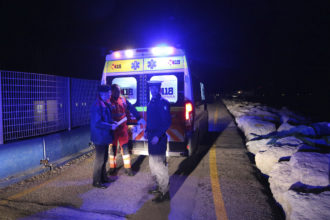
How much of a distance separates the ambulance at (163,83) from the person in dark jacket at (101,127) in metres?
1.10

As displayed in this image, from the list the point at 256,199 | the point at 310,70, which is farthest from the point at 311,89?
the point at 256,199

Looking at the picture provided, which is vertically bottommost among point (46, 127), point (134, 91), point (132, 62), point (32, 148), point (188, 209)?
point (188, 209)

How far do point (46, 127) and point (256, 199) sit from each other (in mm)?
5192

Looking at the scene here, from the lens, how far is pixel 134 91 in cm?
491

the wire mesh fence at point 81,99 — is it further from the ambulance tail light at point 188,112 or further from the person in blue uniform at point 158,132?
the person in blue uniform at point 158,132

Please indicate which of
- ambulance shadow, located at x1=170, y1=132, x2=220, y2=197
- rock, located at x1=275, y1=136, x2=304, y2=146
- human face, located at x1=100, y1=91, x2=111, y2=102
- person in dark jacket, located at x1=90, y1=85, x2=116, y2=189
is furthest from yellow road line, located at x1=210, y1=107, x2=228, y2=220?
human face, located at x1=100, y1=91, x2=111, y2=102

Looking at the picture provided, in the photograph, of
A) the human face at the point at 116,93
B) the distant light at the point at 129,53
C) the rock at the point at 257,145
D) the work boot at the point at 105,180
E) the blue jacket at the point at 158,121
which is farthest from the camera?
the rock at the point at 257,145

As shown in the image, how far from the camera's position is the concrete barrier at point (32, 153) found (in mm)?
4139

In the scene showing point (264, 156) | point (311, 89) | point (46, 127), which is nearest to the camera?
point (264, 156)

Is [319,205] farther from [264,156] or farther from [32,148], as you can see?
[32,148]

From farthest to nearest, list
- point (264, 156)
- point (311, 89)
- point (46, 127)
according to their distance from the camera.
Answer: point (311, 89), point (46, 127), point (264, 156)

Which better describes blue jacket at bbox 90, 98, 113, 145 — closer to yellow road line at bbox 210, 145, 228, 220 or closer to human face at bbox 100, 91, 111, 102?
human face at bbox 100, 91, 111, 102

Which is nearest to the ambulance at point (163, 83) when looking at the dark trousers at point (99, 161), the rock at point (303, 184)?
the dark trousers at point (99, 161)

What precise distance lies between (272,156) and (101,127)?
136 inches
